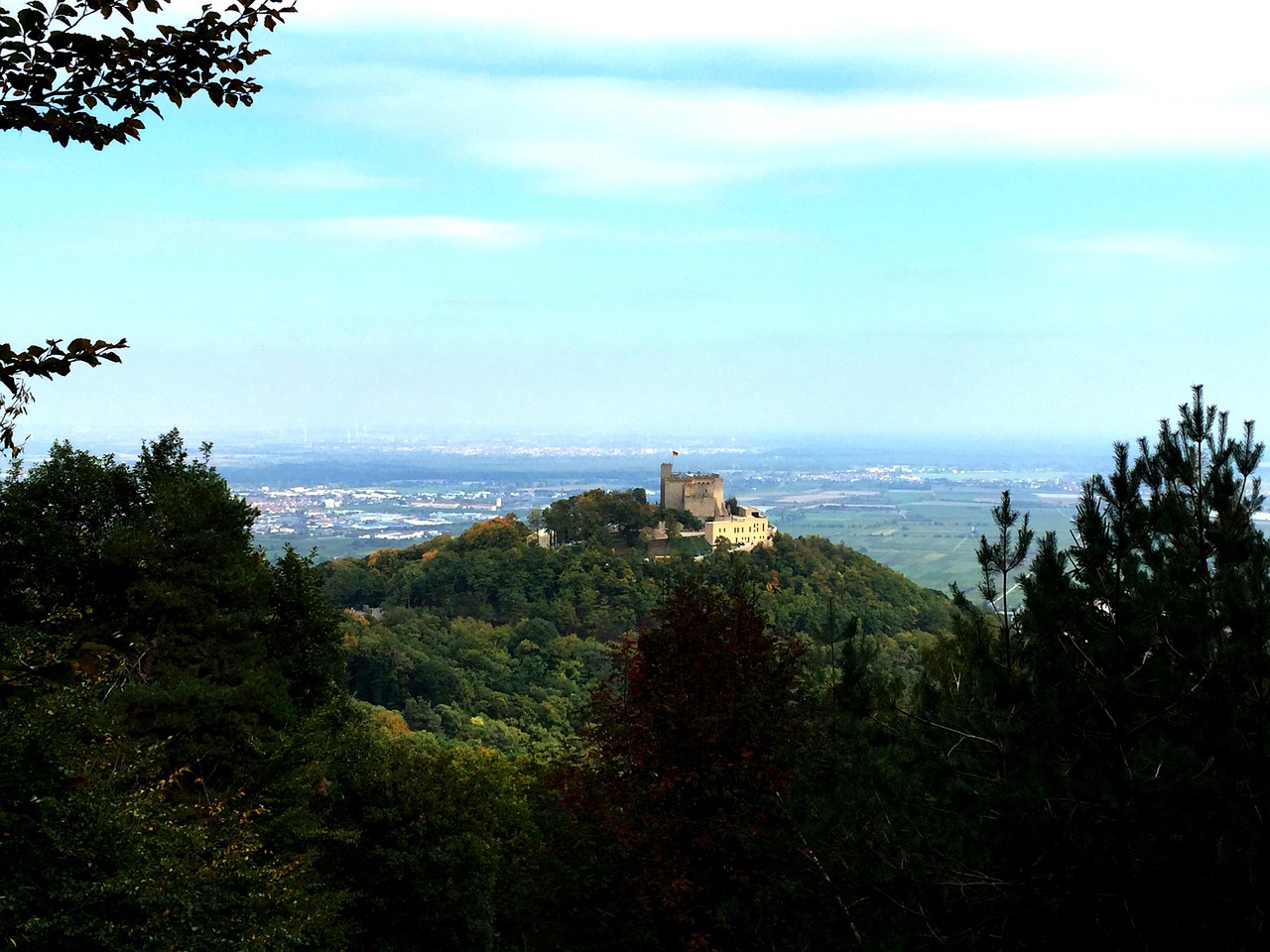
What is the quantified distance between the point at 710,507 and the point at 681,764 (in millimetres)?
68233

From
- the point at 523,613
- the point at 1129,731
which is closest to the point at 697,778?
the point at 1129,731

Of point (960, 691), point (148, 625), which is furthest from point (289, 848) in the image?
point (960, 691)

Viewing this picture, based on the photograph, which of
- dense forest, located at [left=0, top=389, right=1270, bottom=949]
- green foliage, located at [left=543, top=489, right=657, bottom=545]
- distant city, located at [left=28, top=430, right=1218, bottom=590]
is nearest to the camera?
dense forest, located at [left=0, top=389, right=1270, bottom=949]

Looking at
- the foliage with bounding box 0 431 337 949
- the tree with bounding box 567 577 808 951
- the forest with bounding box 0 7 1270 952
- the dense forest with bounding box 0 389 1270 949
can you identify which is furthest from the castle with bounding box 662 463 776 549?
the tree with bounding box 567 577 808 951

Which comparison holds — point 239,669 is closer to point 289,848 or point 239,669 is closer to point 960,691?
point 289,848

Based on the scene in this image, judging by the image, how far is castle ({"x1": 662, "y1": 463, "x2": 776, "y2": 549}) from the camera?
75125mm

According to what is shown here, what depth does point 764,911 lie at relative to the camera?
927 cm

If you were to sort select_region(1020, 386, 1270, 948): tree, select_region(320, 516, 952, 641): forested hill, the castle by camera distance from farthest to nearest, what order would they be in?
the castle → select_region(320, 516, 952, 641): forested hill → select_region(1020, 386, 1270, 948): tree

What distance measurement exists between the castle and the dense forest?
52853mm

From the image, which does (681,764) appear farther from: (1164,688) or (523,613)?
(523,613)

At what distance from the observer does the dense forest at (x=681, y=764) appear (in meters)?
5.72

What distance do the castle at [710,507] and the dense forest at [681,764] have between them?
52.9 metres

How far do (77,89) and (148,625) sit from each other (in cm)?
1220

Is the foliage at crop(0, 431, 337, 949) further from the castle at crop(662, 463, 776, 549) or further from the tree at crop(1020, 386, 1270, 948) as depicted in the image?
the castle at crop(662, 463, 776, 549)
